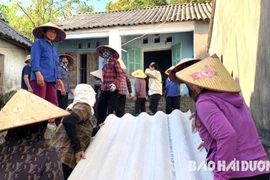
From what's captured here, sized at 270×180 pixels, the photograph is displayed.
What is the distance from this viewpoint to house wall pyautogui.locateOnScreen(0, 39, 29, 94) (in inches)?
320

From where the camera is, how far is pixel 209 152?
169 centimetres

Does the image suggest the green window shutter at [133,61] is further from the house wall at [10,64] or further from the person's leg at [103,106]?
the person's leg at [103,106]

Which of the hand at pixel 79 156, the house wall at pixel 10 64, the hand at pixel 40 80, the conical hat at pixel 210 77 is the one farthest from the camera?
the house wall at pixel 10 64

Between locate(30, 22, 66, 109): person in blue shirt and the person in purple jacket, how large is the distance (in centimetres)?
238

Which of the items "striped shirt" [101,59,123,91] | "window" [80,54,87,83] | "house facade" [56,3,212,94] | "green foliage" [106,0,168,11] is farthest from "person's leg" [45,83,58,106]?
"green foliage" [106,0,168,11]

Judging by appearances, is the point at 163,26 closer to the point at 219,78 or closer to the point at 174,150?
the point at 174,150

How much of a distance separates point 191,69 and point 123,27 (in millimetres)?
8480

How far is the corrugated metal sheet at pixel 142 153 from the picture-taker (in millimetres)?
2186

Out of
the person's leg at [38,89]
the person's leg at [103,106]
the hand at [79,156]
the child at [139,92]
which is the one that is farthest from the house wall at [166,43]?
the hand at [79,156]

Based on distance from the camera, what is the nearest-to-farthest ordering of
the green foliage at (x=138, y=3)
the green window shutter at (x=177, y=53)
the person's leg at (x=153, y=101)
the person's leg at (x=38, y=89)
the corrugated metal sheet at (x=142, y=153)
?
the corrugated metal sheet at (x=142, y=153) < the person's leg at (x=38, y=89) < the person's leg at (x=153, y=101) < the green window shutter at (x=177, y=53) < the green foliage at (x=138, y=3)

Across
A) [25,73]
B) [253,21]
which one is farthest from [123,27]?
[253,21]

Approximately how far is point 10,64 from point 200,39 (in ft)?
20.5

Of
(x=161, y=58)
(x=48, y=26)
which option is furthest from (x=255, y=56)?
(x=161, y=58)

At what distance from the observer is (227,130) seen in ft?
4.72
